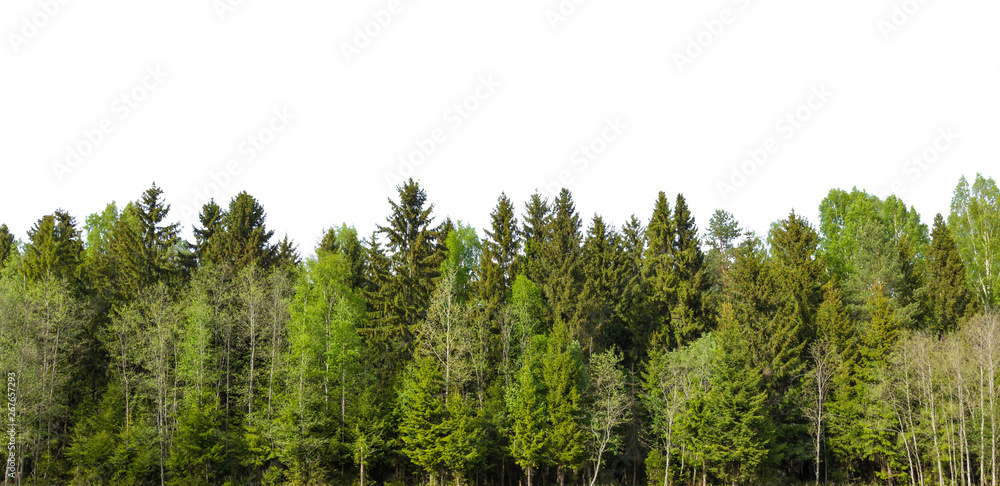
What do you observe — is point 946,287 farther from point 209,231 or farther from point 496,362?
point 209,231

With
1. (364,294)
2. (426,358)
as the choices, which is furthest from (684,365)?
(364,294)

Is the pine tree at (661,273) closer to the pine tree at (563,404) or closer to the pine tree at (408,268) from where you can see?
the pine tree at (563,404)

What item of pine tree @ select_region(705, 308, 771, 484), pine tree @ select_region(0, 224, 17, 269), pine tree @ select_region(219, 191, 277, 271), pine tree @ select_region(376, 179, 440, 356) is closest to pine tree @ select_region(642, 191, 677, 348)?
pine tree @ select_region(705, 308, 771, 484)

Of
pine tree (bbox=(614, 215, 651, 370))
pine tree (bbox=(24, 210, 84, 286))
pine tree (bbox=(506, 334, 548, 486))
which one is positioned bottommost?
pine tree (bbox=(506, 334, 548, 486))

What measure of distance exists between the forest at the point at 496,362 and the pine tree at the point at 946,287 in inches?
8.4

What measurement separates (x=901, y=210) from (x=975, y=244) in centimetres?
876

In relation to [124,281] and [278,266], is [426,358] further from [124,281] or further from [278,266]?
[124,281]

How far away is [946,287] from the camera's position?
52188mm

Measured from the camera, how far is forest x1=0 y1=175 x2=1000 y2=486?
43312mm

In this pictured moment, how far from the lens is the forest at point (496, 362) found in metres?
43.3

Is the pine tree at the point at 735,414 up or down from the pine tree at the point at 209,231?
down

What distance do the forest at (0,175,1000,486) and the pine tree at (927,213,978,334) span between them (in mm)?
214

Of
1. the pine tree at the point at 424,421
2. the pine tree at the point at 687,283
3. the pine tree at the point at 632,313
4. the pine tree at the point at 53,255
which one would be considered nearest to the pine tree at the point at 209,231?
the pine tree at the point at 53,255

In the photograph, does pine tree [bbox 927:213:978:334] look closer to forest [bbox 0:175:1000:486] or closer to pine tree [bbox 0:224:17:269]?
forest [bbox 0:175:1000:486]
